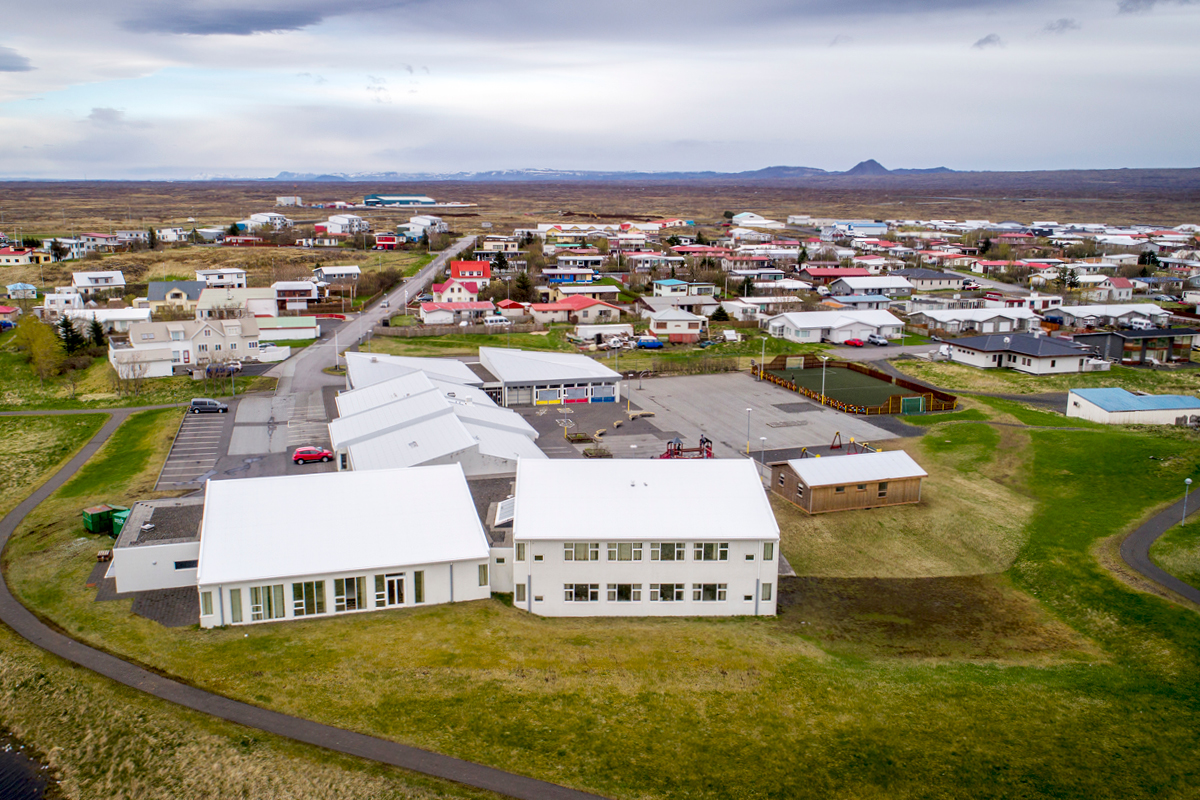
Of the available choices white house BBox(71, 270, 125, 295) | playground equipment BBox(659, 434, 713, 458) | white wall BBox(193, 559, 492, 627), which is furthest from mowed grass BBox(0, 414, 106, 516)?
white house BBox(71, 270, 125, 295)

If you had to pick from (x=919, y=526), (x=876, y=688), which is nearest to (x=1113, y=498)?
(x=919, y=526)

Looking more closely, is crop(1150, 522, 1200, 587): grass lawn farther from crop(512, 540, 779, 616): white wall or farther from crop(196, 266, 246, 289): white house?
crop(196, 266, 246, 289): white house

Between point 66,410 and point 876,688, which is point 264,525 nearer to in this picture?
point 876,688

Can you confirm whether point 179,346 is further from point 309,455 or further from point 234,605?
point 234,605

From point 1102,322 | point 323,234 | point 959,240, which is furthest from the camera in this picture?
point 959,240

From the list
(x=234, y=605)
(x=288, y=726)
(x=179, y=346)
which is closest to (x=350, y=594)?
(x=234, y=605)
